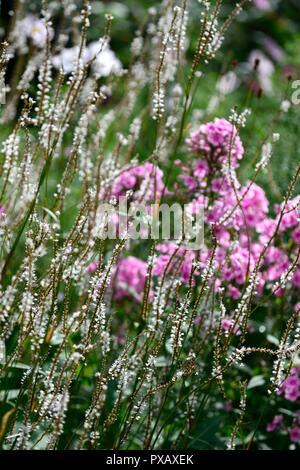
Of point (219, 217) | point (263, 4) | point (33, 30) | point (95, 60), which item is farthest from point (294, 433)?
A: point (263, 4)

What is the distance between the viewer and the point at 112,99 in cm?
550

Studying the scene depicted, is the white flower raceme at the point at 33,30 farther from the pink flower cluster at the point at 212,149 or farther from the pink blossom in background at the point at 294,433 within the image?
the pink blossom in background at the point at 294,433

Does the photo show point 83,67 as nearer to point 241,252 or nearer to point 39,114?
point 39,114

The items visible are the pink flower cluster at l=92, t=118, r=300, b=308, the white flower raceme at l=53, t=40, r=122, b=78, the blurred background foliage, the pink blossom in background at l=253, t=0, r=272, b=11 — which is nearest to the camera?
the white flower raceme at l=53, t=40, r=122, b=78

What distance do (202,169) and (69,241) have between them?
0.78 meters

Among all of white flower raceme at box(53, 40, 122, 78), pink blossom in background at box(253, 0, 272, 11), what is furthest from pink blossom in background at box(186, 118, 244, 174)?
pink blossom in background at box(253, 0, 272, 11)

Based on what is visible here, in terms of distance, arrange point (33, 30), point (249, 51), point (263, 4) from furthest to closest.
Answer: point (263, 4), point (249, 51), point (33, 30)

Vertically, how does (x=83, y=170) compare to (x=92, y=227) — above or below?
above

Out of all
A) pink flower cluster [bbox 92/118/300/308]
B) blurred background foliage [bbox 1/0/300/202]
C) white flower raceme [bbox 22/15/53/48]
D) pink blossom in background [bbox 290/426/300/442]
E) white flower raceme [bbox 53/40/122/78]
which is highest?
blurred background foliage [bbox 1/0/300/202]

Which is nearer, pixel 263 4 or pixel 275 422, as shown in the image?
pixel 275 422

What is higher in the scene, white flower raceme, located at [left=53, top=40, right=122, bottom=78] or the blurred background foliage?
the blurred background foliage

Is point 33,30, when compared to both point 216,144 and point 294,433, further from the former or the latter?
point 294,433

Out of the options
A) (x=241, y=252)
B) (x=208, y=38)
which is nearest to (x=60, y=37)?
(x=208, y=38)

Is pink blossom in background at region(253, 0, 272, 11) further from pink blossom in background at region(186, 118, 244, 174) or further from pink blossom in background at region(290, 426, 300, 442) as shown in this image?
pink blossom in background at region(290, 426, 300, 442)
